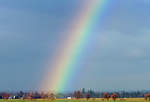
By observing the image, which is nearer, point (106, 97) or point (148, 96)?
point (148, 96)

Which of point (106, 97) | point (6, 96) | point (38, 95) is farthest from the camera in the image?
point (38, 95)

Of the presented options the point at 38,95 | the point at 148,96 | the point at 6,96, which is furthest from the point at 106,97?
the point at 38,95

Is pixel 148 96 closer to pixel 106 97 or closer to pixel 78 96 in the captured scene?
pixel 106 97

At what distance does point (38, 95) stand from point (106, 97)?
124ft

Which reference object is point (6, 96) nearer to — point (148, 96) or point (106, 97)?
point (106, 97)

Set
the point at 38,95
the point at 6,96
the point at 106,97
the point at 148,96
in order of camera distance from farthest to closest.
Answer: the point at 38,95
the point at 6,96
the point at 106,97
the point at 148,96

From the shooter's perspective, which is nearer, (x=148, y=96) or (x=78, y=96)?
(x=148, y=96)

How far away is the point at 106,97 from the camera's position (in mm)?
69125

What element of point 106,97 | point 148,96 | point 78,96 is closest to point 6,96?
point 78,96

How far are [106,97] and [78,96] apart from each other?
13179 millimetres

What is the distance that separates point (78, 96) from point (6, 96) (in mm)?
21964

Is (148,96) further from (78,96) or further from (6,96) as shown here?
(6,96)

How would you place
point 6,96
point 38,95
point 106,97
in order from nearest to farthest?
point 106,97 < point 6,96 < point 38,95

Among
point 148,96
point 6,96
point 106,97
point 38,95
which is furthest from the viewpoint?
point 38,95
